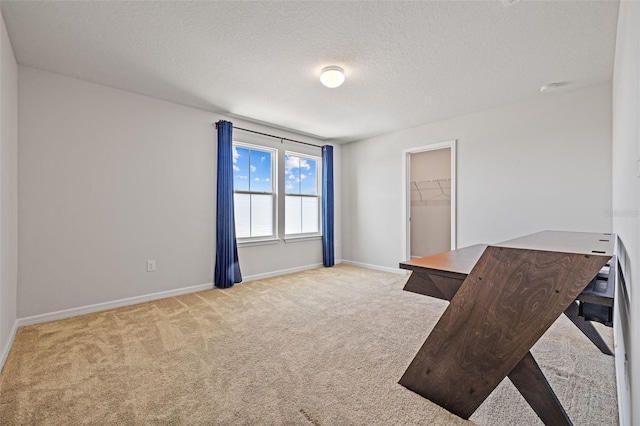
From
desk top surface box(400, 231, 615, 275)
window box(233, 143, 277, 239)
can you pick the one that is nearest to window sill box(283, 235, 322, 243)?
window box(233, 143, 277, 239)

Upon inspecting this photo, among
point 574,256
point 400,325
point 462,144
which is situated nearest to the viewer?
point 574,256

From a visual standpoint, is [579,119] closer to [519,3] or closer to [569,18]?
[569,18]

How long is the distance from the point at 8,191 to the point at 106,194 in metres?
0.84

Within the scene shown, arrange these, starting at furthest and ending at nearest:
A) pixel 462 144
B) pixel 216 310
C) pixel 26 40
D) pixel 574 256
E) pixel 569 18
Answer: pixel 462 144 < pixel 216 310 < pixel 26 40 < pixel 569 18 < pixel 574 256

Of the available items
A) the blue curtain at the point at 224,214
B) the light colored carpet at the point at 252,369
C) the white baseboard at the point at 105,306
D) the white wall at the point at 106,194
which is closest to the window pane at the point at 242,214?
the blue curtain at the point at 224,214

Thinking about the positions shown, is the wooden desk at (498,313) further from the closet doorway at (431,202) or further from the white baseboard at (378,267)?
the closet doorway at (431,202)

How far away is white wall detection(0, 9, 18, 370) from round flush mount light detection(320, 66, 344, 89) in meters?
2.35

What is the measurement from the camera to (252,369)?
1.89 meters

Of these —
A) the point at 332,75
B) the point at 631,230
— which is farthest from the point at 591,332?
the point at 332,75

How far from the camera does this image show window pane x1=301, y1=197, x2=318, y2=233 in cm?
514

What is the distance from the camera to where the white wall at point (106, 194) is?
2709 mm

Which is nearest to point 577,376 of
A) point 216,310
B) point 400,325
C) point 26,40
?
point 400,325

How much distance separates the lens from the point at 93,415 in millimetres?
1467

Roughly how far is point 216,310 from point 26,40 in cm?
280
